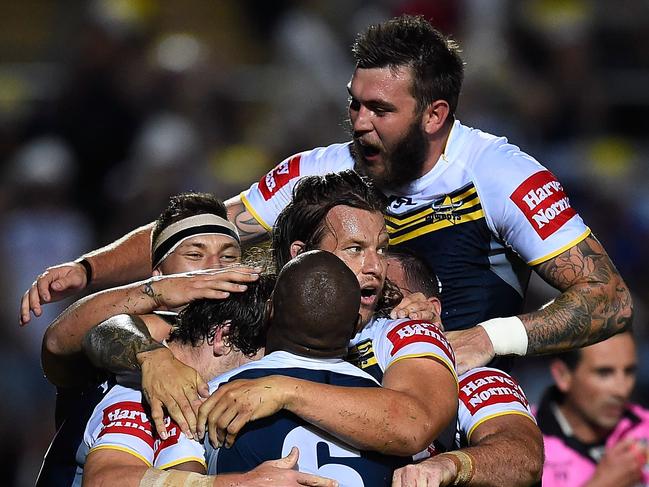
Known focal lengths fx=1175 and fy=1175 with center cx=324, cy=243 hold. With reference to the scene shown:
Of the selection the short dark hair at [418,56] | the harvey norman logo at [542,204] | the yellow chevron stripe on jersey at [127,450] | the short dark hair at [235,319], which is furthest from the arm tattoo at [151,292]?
the harvey norman logo at [542,204]

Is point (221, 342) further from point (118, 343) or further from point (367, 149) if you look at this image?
point (367, 149)

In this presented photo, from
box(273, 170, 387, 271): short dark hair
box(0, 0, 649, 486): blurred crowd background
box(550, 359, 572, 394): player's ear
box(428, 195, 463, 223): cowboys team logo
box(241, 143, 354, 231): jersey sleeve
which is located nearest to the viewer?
box(273, 170, 387, 271): short dark hair

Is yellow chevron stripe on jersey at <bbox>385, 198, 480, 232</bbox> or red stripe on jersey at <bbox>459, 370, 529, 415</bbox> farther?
yellow chevron stripe on jersey at <bbox>385, 198, 480, 232</bbox>

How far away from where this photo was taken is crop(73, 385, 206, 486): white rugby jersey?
3869mm

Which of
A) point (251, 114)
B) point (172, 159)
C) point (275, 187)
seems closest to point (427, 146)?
point (275, 187)

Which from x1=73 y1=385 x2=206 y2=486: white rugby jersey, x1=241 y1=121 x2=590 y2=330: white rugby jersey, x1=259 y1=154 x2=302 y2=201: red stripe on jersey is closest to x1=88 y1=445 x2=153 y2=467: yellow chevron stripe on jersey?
x1=73 y1=385 x2=206 y2=486: white rugby jersey

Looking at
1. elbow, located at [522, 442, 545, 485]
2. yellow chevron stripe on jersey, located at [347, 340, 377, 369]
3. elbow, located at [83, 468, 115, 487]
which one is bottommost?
elbow, located at [522, 442, 545, 485]

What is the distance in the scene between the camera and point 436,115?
5.19 meters

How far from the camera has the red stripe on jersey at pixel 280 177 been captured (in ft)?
18.5

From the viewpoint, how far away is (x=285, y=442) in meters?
3.69

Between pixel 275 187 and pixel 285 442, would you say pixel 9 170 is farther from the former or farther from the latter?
pixel 285 442

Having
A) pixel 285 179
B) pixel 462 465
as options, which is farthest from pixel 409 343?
pixel 285 179

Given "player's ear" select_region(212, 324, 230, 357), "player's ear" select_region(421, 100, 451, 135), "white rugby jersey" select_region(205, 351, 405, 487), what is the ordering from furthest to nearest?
"player's ear" select_region(421, 100, 451, 135)
"player's ear" select_region(212, 324, 230, 357)
"white rugby jersey" select_region(205, 351, 405, 487)

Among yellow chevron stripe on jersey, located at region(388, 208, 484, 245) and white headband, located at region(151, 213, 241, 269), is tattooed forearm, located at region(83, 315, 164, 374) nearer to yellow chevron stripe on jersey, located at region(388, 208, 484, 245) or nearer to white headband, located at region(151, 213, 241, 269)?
white headband, located at region(151, 213, 241, 269)
